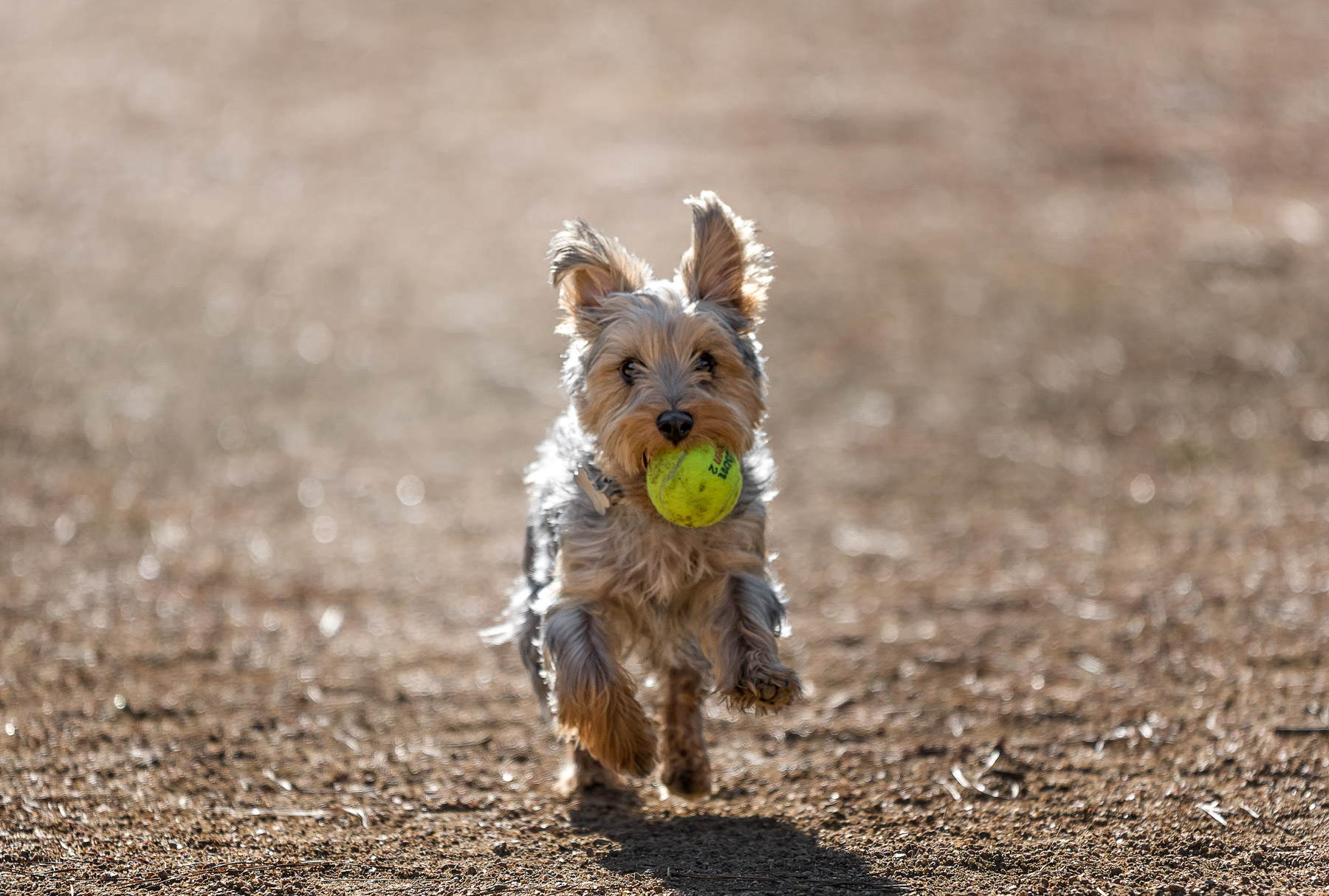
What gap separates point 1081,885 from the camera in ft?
15.5

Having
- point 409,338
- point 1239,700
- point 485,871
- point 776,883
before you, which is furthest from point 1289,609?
point 409,338

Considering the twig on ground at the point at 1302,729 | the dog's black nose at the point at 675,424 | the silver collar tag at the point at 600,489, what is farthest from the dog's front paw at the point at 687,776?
the twig on ground at the point at 1302,729

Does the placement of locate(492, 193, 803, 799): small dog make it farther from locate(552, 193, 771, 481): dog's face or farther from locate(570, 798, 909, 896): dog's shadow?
locate(570, 798, 909, 896): dog's shadow

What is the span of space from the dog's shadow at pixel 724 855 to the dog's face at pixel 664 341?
1.43 m

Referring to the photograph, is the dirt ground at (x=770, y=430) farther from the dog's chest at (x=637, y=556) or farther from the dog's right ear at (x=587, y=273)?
the dog's right ear at (x=587, y=273)

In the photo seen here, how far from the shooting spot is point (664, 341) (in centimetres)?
530

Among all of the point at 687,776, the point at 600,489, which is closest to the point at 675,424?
the point at 600,489

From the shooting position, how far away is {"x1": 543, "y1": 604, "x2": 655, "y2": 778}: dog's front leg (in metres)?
5.23

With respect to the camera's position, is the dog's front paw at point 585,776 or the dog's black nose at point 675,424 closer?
the dog's black nose at point 675,424

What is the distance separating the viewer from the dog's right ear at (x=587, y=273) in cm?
552

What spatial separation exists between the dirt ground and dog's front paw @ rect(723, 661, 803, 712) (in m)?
0.56

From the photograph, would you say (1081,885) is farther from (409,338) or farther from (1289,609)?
(409,338)

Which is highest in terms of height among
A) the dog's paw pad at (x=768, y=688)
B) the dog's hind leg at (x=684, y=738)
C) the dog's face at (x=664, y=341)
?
the dog's face at (x=664, y=341)

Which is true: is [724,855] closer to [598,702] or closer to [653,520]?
[598,702]
